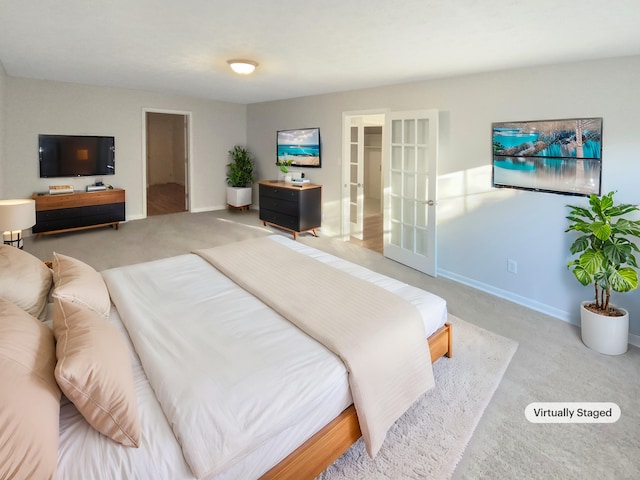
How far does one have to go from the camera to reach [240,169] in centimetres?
791

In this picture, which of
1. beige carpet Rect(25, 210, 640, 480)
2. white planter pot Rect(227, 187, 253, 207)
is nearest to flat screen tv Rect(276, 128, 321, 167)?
white planter pot Rect(227, 187, 253, 207)

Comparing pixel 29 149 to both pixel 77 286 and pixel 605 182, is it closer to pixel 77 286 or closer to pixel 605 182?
pixel 77 286

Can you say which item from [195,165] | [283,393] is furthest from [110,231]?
[283,393]

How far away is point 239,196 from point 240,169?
607mm

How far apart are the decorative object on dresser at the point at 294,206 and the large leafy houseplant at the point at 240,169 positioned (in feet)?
4.49

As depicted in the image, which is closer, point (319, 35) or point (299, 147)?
point (319, 35)

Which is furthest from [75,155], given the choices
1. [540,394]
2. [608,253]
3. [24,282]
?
[608,253]

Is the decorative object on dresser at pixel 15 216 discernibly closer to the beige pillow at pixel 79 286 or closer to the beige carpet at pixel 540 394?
the beige pillow at pixel 79 286

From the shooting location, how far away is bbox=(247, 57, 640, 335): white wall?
2.95 metres

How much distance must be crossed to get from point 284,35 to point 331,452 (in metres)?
2.84

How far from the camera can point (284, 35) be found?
2.86 metres

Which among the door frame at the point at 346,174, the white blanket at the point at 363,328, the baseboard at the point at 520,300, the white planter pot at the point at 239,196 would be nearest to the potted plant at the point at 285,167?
the white planter pot at the point at 239,196

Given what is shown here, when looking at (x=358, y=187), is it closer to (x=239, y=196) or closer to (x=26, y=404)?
(x=239, y=196)

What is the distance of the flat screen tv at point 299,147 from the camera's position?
6.36 meters
